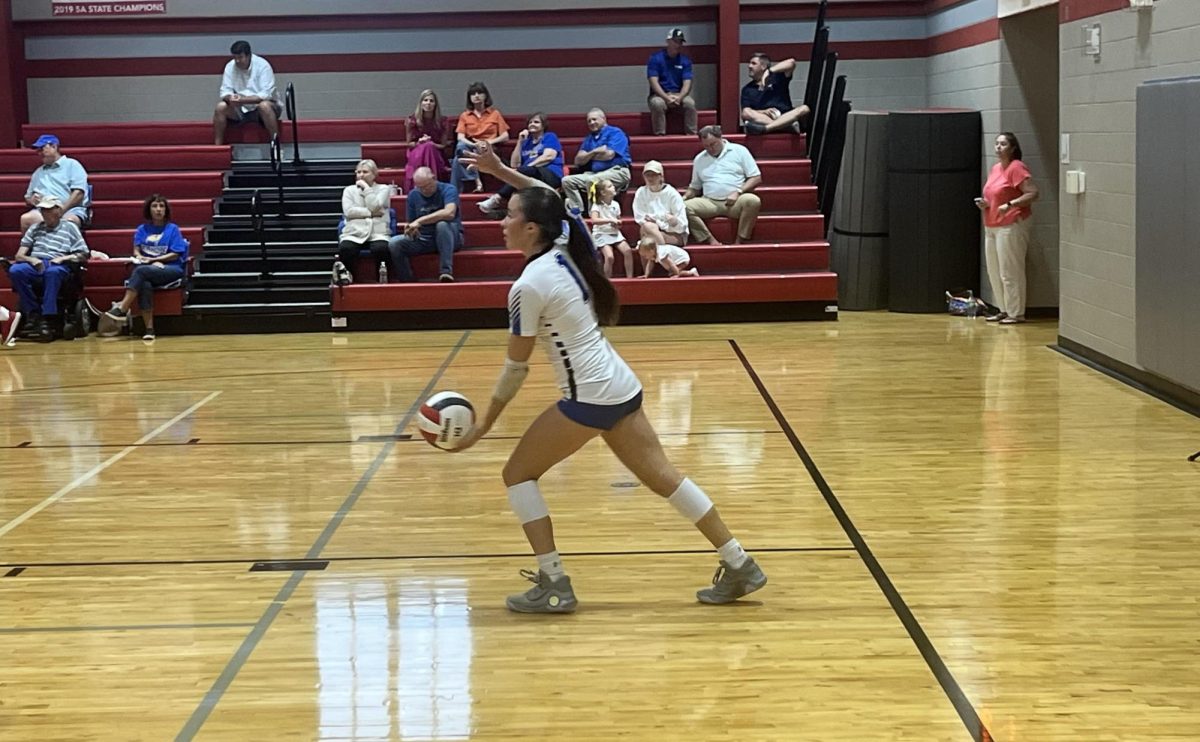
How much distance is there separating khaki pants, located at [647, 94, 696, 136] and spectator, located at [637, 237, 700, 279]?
9.17 feet

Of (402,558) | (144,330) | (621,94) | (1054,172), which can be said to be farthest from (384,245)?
(402,558)

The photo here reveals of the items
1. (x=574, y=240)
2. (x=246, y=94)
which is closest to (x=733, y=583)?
(x=574, y=240)

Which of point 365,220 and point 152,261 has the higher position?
point 365,220

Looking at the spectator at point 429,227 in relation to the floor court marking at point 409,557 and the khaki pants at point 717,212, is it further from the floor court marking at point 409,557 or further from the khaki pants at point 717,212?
the floor court marking at point 409,557

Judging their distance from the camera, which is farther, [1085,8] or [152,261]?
[152,261]

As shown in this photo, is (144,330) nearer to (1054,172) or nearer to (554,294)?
(1054,172)

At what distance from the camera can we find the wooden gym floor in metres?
4.14

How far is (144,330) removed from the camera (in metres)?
13.6

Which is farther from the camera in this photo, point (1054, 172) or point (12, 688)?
point (1054, 172)

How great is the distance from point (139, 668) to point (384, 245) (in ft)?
31.3

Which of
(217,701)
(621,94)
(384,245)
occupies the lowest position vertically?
(217,701)

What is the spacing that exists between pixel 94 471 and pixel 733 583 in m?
4.15

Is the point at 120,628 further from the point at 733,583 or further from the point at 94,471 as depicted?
the point at 94,471

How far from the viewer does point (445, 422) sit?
4824 millimetres
